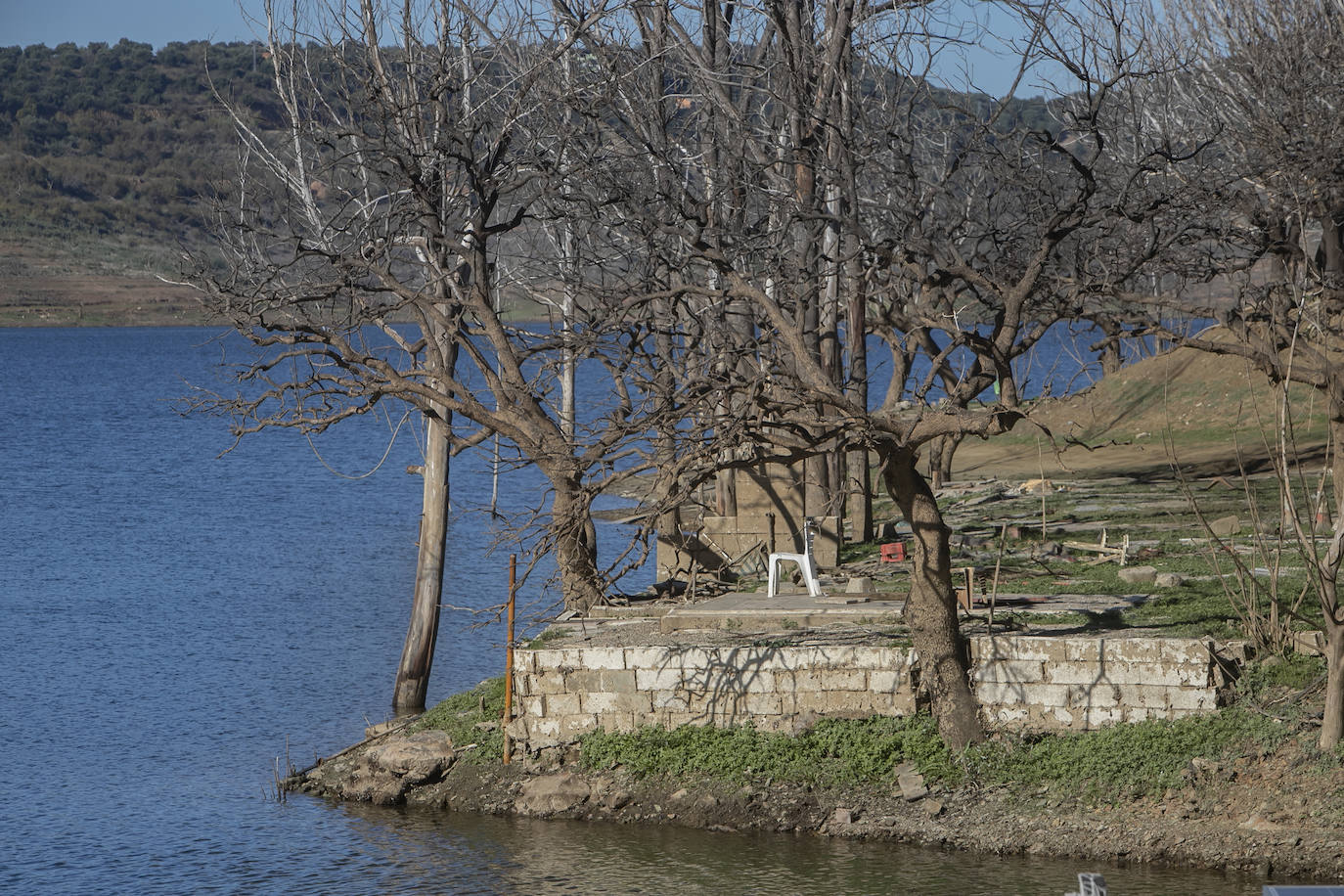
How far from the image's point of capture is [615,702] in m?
14.8

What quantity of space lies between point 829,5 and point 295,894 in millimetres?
10765

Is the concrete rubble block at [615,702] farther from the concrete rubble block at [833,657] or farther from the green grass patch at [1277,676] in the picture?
the green grass patch at [1277,676]

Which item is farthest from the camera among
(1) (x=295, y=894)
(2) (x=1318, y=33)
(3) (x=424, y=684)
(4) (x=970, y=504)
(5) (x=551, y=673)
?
(4) (x=970, y=504)

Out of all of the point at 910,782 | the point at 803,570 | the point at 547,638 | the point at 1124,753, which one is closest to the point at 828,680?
the point at 910,782

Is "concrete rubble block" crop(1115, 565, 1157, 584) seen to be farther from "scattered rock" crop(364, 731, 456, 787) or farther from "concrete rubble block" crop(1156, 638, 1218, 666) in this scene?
"scattered rock" crop(364, 731, 456, 787)

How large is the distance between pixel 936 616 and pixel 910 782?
4.96 feet

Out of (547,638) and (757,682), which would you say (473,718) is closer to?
(547,638)

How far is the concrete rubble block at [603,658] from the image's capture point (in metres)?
14.7

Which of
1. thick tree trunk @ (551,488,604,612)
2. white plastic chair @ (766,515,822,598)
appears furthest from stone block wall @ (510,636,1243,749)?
white plastic chair @ (766,515,822,598)

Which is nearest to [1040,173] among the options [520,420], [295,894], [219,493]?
[520,420]

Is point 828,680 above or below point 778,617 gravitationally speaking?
below

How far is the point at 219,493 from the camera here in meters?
42.3

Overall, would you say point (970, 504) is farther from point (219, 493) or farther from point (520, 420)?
point (219, 493)

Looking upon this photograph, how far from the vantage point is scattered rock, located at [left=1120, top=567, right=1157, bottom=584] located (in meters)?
17.2
